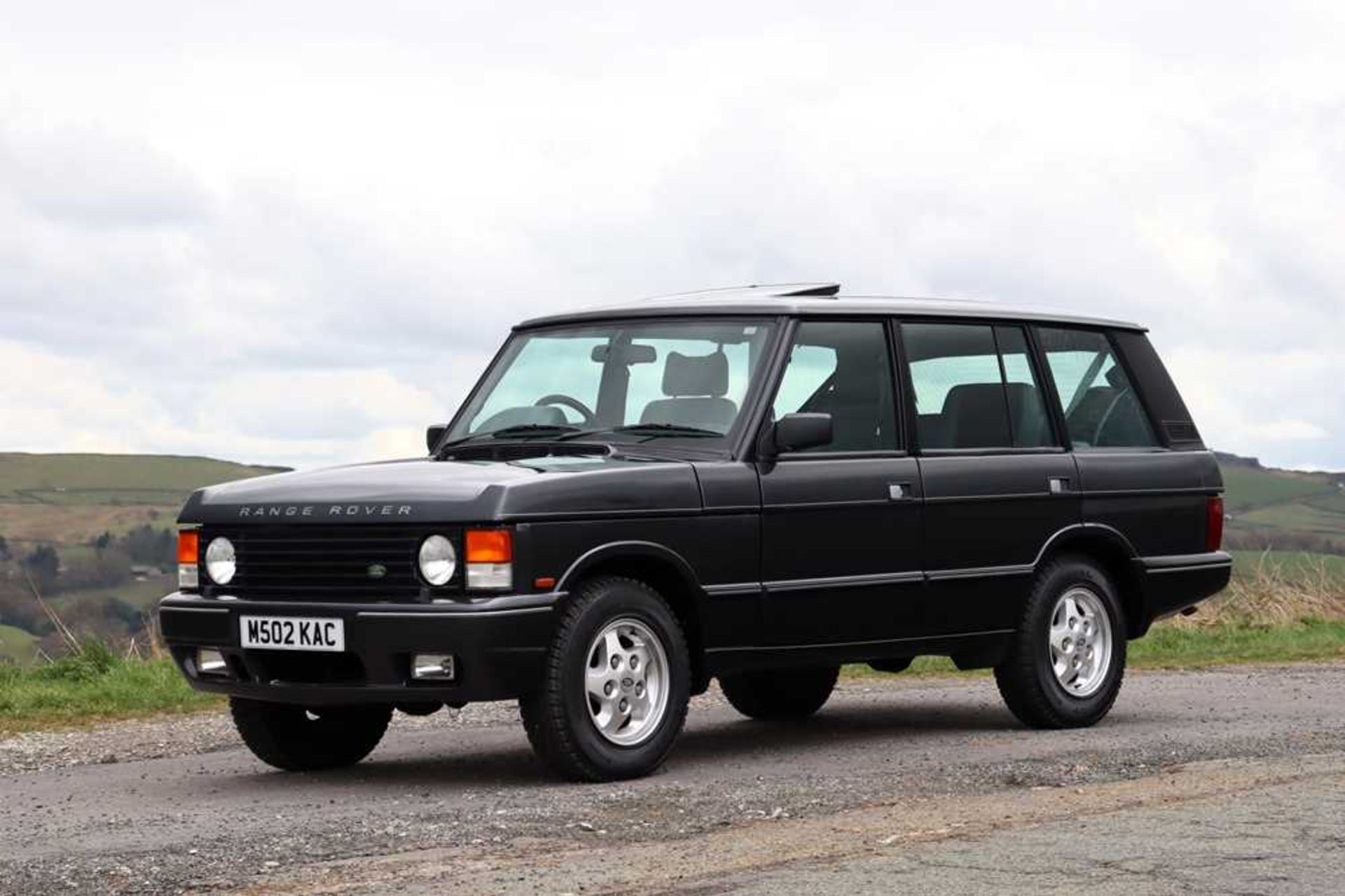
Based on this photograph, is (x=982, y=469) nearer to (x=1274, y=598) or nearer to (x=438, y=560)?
(x=438, y=560)

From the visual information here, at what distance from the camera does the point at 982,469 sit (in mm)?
11492

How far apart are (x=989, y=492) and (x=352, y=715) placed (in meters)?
3.29

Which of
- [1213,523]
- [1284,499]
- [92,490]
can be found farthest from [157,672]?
[92,490]

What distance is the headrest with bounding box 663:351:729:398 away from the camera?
10.6 metres

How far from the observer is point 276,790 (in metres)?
9.82

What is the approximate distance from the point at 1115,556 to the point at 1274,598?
34.9ft

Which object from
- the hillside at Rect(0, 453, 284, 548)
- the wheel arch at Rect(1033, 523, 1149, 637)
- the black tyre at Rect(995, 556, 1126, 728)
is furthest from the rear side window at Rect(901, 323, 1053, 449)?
the hillside at Rect(0, 453, 284, 548)

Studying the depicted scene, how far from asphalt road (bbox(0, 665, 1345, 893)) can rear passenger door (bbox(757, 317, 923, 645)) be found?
67 cm

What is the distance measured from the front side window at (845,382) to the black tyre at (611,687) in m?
1.41

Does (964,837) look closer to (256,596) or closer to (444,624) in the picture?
(444,624)

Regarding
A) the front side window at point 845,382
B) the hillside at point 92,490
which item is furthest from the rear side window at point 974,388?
the hillside at point 92,490

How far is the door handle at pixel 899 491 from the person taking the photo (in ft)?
35.9

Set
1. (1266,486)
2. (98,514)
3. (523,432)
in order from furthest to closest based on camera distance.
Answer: (98,514) → (1266,486) → (523,432)

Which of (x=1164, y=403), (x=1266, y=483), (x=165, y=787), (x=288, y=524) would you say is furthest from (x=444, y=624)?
(x=1266, y=483)
